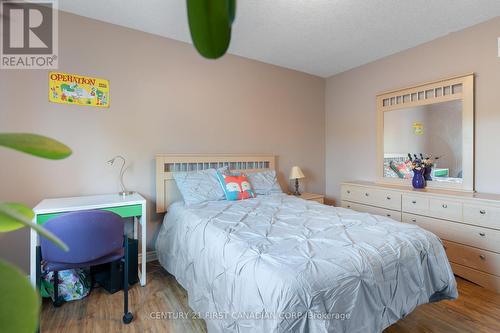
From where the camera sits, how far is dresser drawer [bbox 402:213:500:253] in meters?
2.12

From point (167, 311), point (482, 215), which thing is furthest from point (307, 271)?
point (482, 215)

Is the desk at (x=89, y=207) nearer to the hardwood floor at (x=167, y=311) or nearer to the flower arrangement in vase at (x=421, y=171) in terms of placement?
the hardwood floor at (x=167, y=311)

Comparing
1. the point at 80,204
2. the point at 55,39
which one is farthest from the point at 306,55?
the point at 80,204

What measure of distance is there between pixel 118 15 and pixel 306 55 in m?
2.15

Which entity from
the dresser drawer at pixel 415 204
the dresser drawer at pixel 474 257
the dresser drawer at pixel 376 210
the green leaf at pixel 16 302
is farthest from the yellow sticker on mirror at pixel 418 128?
the green leaf at pixel 16 302

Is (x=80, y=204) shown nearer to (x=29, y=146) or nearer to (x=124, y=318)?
(x=124, y=318)

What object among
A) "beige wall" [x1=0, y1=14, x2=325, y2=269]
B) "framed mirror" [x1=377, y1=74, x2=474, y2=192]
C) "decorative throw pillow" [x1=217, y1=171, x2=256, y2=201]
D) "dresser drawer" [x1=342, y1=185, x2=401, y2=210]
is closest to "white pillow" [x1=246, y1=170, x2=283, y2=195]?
"decorative throw pillow" [x1=217, y1=171, x2=256, y2=201]

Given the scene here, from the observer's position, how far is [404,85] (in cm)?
308

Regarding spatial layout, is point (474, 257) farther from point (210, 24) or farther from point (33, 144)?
point (33, 144)

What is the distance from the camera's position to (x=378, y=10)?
227cm

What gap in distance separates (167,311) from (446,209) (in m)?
2.63

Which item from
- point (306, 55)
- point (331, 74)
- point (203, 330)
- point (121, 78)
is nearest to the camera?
point (203, 330)

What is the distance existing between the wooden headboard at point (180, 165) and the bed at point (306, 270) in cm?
74

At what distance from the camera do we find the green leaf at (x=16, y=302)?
0.23m
